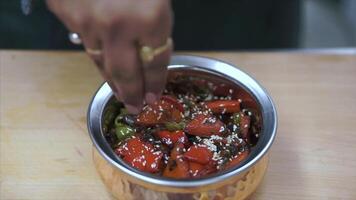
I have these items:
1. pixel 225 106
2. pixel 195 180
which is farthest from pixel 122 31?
pixel 225 106

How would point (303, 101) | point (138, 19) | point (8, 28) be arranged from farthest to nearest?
point (8, 28), point (303, 101), point (138, 19)

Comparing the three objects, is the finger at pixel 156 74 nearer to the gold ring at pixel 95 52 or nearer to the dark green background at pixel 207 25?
the gold ring at pixel 95 52

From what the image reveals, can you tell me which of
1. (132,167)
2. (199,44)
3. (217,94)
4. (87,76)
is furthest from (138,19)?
(199,44)

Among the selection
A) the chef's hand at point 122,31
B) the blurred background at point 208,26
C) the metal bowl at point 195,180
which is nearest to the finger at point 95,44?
the chef's hand at point 122,31

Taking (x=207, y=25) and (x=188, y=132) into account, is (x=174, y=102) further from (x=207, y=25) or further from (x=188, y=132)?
(x=207, y=25)

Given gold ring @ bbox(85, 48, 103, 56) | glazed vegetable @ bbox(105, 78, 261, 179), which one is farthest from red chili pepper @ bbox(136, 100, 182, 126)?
gold ring @ bbox(85, 48, 103, 56)

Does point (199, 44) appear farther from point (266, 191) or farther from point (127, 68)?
point (127, 68)
